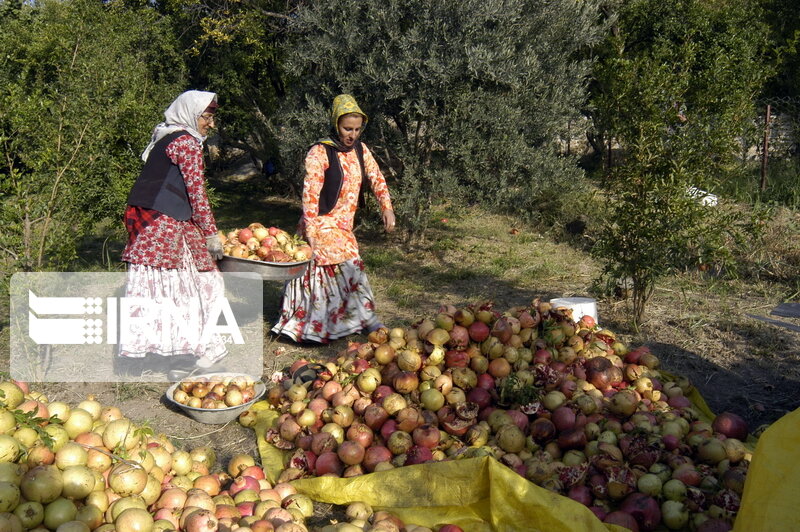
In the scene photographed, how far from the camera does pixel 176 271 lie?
4.53 m

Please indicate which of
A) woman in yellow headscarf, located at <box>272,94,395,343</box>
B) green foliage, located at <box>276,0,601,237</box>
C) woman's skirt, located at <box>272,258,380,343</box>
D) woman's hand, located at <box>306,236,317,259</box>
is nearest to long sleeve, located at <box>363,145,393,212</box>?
woman in yellow headscarf, located at <box>272,94,395,343</box>

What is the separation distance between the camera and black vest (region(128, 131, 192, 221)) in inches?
170

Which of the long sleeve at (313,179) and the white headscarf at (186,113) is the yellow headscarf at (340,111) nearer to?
the long sleeve at (313,179)

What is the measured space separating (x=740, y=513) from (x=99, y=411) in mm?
2936

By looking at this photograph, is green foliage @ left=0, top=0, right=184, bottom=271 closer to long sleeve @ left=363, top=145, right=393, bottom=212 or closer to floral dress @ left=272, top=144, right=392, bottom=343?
floral dress @ left=272, top=144, right=392, bottom=343

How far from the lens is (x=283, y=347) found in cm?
556

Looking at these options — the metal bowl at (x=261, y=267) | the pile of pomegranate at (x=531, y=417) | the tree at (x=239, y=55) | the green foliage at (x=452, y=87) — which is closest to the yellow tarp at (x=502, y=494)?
the pile of pomegranate at (x=531, y=417)

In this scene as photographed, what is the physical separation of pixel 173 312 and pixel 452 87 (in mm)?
4862

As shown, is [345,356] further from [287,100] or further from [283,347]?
[287,100]

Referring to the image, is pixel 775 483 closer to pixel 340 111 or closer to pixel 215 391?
pixel 215 391

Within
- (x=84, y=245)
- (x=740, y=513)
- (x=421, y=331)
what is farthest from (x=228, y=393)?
(x=84, y=245)

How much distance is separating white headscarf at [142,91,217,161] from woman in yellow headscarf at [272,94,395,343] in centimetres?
110

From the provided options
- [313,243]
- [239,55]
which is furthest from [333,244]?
[239,55]

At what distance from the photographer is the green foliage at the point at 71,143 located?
4.90 metres
